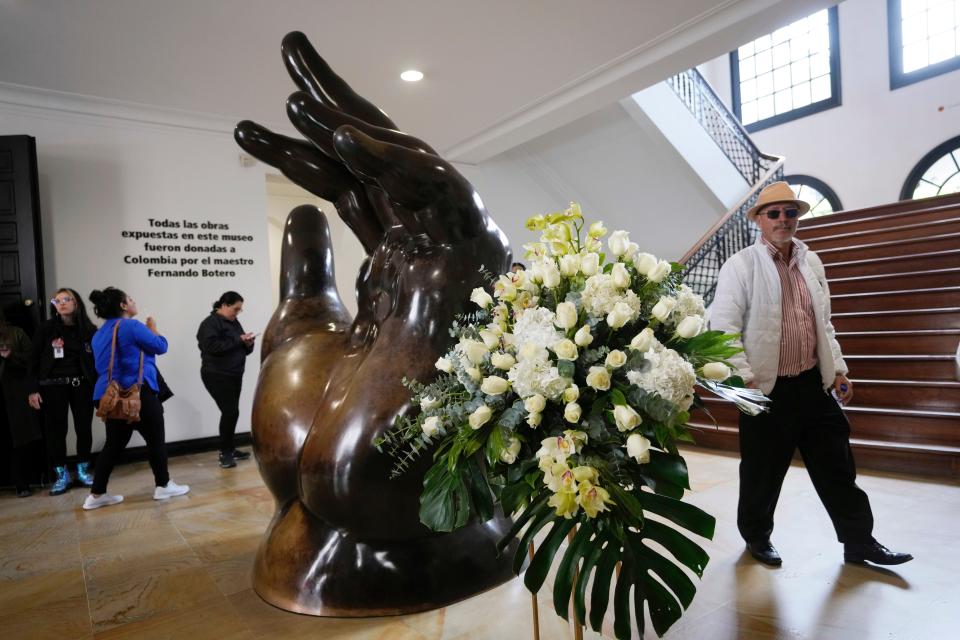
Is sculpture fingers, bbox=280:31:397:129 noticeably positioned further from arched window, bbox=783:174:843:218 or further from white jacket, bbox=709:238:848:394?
arched window, bbox=783:174:843:218

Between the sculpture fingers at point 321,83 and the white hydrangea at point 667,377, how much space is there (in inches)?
54.9

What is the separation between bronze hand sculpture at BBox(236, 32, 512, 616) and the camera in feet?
5.72

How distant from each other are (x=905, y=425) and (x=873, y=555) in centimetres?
211

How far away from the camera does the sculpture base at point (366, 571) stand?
1799mm

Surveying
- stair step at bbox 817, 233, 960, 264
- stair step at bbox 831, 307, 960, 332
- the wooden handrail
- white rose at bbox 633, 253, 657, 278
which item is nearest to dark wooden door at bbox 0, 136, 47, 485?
white rose at bbox 633, 253, 657, 278

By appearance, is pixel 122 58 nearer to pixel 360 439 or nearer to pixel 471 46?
pixel 471 46

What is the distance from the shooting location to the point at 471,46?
182 inches

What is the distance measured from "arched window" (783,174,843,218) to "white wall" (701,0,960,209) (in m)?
0.09

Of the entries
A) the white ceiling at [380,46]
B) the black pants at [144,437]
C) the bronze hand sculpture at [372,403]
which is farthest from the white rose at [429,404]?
the white ceiling at [380,46]

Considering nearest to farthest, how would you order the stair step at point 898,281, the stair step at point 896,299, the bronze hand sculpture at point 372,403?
the bronze hand sculpture at point 372,403, the stair step at point 896,299, the stair step at point 898,281

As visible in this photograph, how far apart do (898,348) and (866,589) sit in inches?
135

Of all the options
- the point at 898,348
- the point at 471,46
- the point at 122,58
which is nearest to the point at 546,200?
the point at 471,46

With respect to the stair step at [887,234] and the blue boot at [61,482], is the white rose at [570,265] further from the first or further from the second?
the stair step at [887,234]

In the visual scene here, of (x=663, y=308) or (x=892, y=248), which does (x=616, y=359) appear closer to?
(x=663, y=308)
